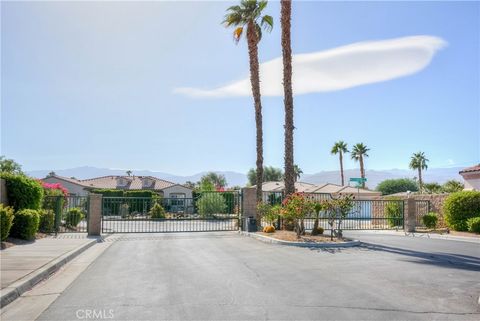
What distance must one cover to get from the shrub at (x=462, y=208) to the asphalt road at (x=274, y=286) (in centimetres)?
918

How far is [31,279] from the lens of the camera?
8211mm

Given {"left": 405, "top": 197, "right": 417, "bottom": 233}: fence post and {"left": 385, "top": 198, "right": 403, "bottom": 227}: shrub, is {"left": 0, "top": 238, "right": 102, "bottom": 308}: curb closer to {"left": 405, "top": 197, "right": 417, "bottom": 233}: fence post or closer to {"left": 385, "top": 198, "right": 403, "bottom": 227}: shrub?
{"left": 405, "top": 197, "right": 417, "bottom": 233}: fence post

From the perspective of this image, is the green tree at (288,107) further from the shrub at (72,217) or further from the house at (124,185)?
the house at (124,185)

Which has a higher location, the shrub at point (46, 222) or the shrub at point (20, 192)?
the shrub at point (20, 192)

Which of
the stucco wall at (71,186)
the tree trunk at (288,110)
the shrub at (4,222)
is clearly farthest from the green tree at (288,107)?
the stucco wall at (71,186)

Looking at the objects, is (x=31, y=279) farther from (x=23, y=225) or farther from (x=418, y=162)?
(x=418, y=162)

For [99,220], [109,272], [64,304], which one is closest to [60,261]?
[109,272]

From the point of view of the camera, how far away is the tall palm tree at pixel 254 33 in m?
24.6

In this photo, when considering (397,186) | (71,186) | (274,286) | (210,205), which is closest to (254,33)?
(210,205)

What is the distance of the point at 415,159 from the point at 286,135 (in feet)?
231

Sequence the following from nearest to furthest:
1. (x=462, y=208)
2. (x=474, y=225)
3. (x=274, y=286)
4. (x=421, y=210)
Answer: (x=274, y=286) → (x=474, y=225) → (x=462, y=208) → (x=421, y=210)

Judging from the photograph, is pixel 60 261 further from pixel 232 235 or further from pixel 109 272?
pixel 232 235

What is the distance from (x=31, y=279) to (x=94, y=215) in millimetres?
10993

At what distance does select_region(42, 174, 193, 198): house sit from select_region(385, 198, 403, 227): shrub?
107 ft
